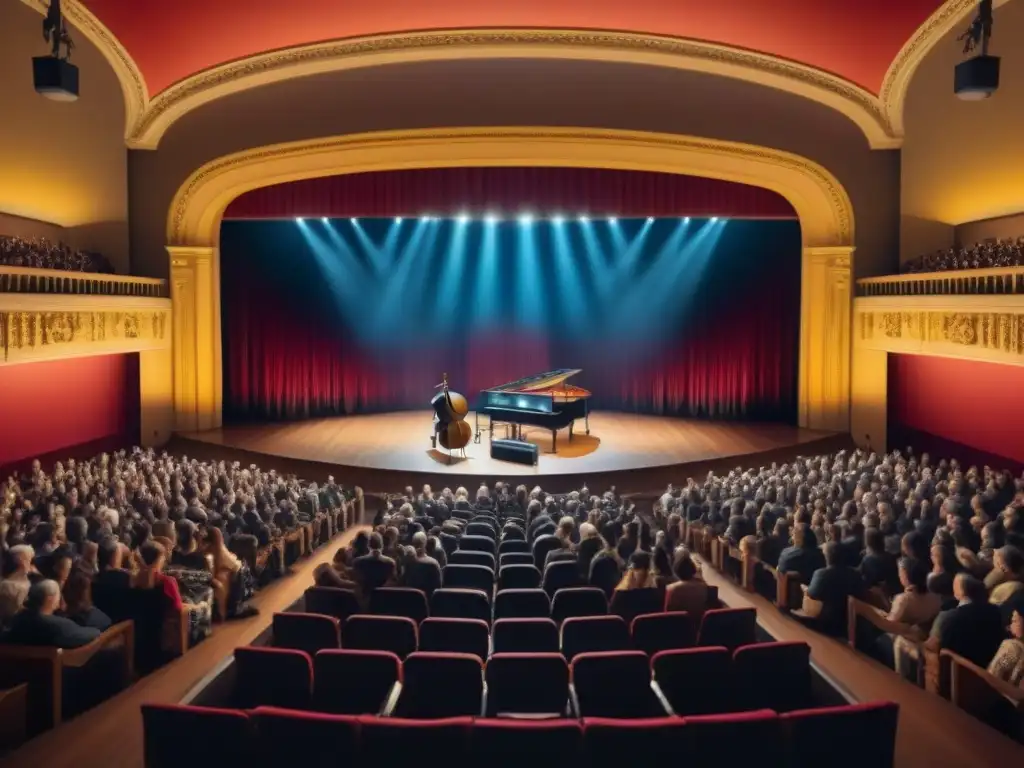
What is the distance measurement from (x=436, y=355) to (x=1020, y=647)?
14424mm

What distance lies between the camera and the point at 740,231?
16.1m

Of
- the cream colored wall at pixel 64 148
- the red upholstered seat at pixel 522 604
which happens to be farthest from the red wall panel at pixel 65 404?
the red upholstered seat at pixel 522 604

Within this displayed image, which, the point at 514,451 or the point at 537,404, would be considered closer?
the point at 514,451

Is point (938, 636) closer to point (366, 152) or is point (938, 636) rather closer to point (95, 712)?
point (95, 712)

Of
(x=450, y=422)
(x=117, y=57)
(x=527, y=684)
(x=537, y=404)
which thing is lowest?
(x=527, y=684)

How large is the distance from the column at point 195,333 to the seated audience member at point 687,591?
35.8 ft

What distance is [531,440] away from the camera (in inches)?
546

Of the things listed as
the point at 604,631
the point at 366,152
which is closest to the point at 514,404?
the point at 366,152

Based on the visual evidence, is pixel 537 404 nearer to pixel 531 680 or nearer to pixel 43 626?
pixel 531 680

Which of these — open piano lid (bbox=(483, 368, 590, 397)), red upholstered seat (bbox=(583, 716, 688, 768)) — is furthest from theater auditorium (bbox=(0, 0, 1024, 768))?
open piano lid (bbox=(483, 368, 590, 397))

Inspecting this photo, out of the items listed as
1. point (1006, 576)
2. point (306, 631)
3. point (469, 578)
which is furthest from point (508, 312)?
point (306, 631)

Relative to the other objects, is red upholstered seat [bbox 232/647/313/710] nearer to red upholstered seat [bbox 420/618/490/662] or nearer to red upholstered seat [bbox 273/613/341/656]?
red upholstered seat [bbox 273/613/341/656]

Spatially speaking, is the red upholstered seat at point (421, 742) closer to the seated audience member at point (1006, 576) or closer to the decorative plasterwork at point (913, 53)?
the seated audience member at point (1006, 576)

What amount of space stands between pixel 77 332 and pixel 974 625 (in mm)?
10949
